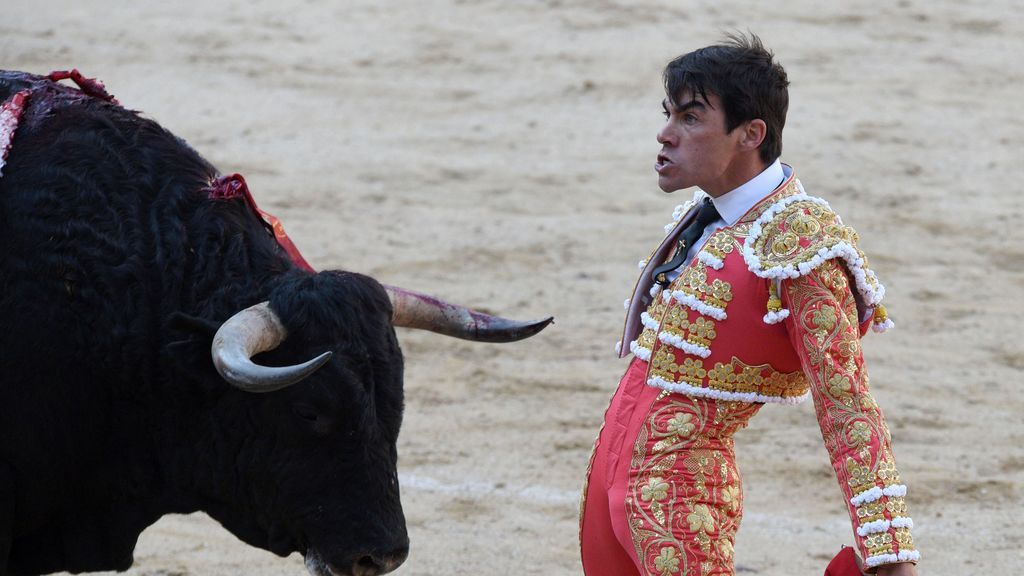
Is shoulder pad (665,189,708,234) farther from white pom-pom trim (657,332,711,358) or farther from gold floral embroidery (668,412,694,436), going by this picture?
gold floral embroidery (668,412,694,436)

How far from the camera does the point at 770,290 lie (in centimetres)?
287

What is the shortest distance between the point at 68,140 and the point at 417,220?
388 cm

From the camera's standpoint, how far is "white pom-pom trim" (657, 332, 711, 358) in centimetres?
291

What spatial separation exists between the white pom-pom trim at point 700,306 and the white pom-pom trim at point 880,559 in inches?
20.0

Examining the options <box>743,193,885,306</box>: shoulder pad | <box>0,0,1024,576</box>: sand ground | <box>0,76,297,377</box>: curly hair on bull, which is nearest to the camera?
<box>743,193,885,306</box>: shoulder pad

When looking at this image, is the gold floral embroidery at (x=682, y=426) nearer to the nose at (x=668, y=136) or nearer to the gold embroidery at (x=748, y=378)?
the gold embroidery at (x=748, y=378)

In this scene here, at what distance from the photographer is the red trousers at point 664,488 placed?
2.88m

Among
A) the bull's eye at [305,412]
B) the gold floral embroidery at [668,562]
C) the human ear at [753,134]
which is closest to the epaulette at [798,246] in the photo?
the human ear at [753,134]

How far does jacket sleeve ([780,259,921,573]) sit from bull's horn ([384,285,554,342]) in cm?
93

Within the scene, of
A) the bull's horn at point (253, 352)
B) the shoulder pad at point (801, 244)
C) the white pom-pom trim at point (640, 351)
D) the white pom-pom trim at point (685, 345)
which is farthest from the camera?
the bull's horn at point (253, 352)

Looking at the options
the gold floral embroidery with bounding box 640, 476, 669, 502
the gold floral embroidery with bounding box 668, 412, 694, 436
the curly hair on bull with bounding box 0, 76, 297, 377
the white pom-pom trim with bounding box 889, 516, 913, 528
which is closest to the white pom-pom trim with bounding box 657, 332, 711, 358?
the gold floral embroidery with bounding box 668, 412, 694, 436

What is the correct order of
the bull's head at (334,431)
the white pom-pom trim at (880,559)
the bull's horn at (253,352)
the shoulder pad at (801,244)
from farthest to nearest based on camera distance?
the bull's head at (334,431)
the bull's horn at (253,352)
the shoulder pad at (801,244)
the white pom-pom trim at (880,559)

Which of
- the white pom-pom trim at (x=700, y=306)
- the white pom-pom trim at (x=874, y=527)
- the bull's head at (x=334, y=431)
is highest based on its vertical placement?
the white pom-pom trim at (x=700, y=306)

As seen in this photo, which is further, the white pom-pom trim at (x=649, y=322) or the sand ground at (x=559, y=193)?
the sand ground at (x=559, y=193)
